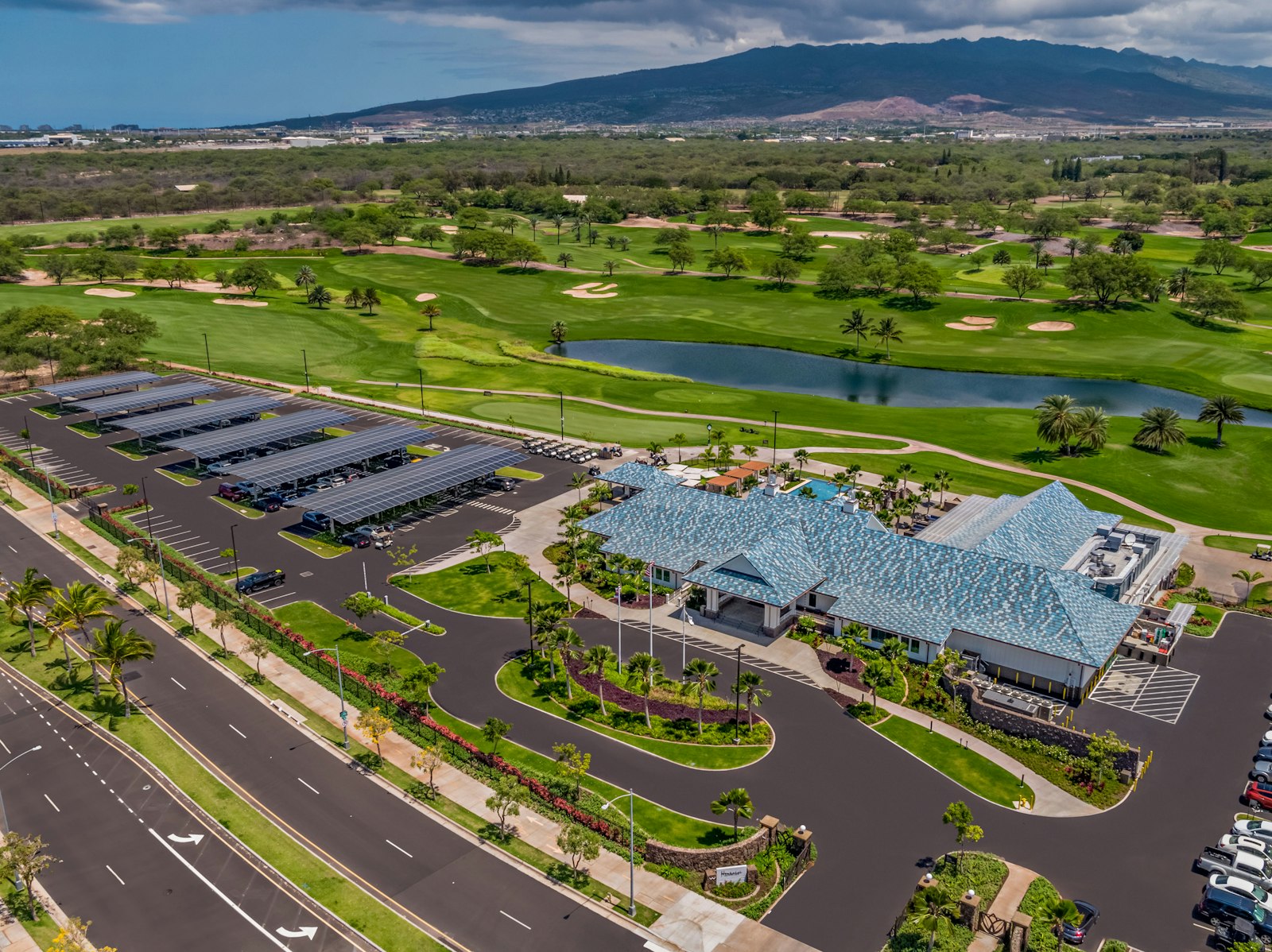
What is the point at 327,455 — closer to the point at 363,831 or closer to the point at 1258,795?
the point at 363,831

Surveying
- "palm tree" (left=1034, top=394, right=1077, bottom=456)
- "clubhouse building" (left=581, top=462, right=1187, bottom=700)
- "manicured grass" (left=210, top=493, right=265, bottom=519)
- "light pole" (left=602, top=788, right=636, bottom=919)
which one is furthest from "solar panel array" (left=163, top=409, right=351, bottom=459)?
"palm tree" (left=1034, top=394, right=1077, bottom=456)

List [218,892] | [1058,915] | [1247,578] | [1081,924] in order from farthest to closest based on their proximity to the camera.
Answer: [1247,578], [218,892], [1081,924], [1058,915]

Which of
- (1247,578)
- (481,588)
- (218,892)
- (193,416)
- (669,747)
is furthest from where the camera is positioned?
(193,416)

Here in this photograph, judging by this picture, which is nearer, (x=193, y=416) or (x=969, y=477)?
(x=969, y=477)

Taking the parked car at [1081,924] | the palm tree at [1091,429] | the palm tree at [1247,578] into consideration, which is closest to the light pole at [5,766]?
the parked car at [1081,924]

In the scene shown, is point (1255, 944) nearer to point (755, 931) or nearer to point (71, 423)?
point (755, 931)

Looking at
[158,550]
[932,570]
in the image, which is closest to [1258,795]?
[932,570]

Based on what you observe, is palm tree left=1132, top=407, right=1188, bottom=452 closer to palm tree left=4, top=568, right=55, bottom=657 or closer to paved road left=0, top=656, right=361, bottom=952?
paved road left=0, top=656, right=361, bottom=952
